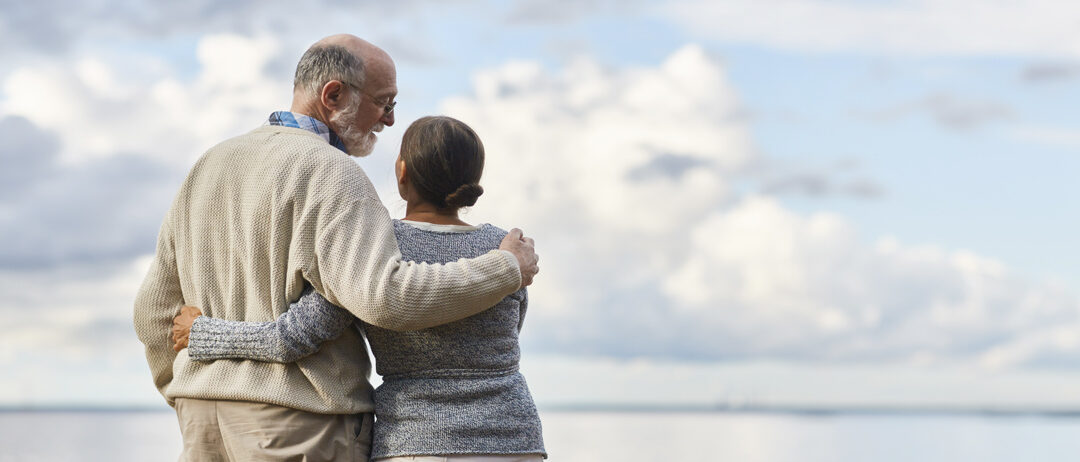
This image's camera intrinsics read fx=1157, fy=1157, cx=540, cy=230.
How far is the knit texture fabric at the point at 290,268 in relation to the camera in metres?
2.68

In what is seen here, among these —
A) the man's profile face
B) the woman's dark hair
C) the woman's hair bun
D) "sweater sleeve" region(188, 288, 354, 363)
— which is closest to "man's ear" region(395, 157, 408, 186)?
the woman's dark hair

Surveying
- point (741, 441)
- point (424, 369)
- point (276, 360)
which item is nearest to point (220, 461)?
point (276, 360)

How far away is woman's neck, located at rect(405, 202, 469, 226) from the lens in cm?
285

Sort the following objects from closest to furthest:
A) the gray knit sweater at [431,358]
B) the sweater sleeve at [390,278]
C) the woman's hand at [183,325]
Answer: the sweater sleeve at [390,278] < the gray knit sweater at [431,358] < the woman's hand at [183,325]

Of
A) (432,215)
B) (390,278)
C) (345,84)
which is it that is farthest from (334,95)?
(390,278)

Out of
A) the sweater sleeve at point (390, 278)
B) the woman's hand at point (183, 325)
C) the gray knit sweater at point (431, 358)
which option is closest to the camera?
the sweater sleeve at point (390, 278)

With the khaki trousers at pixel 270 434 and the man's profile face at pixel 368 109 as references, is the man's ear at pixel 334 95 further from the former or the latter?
the khaki trousers at pixel 270 434

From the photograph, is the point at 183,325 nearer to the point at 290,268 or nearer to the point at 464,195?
the point at 290,268

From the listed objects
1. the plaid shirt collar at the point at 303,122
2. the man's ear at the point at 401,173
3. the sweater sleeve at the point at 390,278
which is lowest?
the sweater sleeve at the point at 390,278

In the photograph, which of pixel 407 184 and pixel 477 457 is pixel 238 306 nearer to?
pixel 407 184

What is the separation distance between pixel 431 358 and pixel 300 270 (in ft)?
1.24

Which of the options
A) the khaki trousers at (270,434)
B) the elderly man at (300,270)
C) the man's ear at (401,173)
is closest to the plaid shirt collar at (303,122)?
the elderly man at (300,270)

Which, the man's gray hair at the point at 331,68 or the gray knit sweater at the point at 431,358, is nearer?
the gray knit sweater at the point at 431,358

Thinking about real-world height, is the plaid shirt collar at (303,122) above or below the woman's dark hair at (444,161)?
above
